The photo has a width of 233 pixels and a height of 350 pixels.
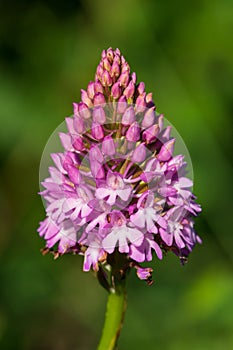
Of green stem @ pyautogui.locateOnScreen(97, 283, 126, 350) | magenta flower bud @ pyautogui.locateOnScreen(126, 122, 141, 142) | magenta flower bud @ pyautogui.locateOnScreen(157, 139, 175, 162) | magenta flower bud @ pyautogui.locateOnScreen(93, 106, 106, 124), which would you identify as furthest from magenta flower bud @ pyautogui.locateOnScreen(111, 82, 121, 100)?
green stem @ pyautogui.locateOnScreen(97, 283, 126, 350)

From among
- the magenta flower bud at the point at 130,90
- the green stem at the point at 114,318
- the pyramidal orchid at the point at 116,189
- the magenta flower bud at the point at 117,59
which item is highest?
the magenta flower bud at the point at 117,59

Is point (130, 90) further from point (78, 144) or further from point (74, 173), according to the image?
point (74, 173)

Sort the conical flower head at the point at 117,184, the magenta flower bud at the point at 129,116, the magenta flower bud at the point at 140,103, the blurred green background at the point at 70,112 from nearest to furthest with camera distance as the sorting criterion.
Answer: the conical flower head at the point at 117,184 → the magenta flower bud at the point at 129,116 → the magenta flower bud at the point at 140,103 → the blurred green background at the point at 70,112

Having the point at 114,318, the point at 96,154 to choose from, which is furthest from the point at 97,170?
the point at 114,318

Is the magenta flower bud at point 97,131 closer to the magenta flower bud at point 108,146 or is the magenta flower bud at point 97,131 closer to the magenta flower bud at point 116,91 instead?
the magenta flower bud at point 108,146

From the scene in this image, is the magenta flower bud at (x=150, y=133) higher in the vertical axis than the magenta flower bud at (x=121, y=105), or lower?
lower

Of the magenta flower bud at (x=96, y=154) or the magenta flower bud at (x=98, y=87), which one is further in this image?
the magenta flower bud at (x=98, y=87)

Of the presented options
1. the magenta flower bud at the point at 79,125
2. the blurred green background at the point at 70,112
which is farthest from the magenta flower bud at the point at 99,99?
the blurred green background at the point at 70,112
